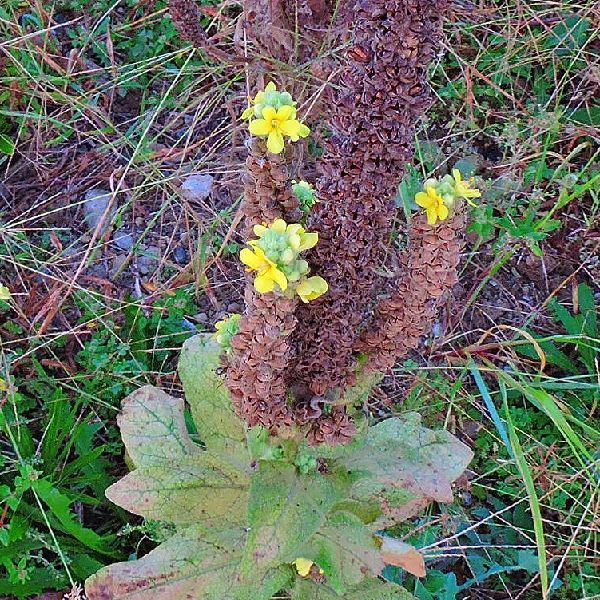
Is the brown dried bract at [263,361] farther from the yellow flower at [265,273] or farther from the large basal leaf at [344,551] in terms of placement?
the large basal leaf at [344,551]

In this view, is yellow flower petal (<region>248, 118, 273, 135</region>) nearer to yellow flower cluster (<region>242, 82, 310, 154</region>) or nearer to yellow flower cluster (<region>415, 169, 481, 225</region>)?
yellow flower cluster (<region>242, 82, 310, 154</region>)

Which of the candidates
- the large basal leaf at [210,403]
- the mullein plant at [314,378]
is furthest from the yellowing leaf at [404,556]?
the large basal leaf at [210,403]

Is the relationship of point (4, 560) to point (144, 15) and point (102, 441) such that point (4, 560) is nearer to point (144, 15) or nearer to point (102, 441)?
point (102, 441)

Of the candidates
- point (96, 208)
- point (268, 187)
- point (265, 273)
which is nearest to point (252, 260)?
point (265, 273)

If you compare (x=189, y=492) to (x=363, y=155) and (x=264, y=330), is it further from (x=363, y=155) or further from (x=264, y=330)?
(x=363, y=155)

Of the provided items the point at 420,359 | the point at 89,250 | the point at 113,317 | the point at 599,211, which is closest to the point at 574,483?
the point at 420,359

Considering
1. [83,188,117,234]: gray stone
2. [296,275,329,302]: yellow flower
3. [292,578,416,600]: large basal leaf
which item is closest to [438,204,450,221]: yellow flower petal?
[296,275,329,302]: yellow flower
